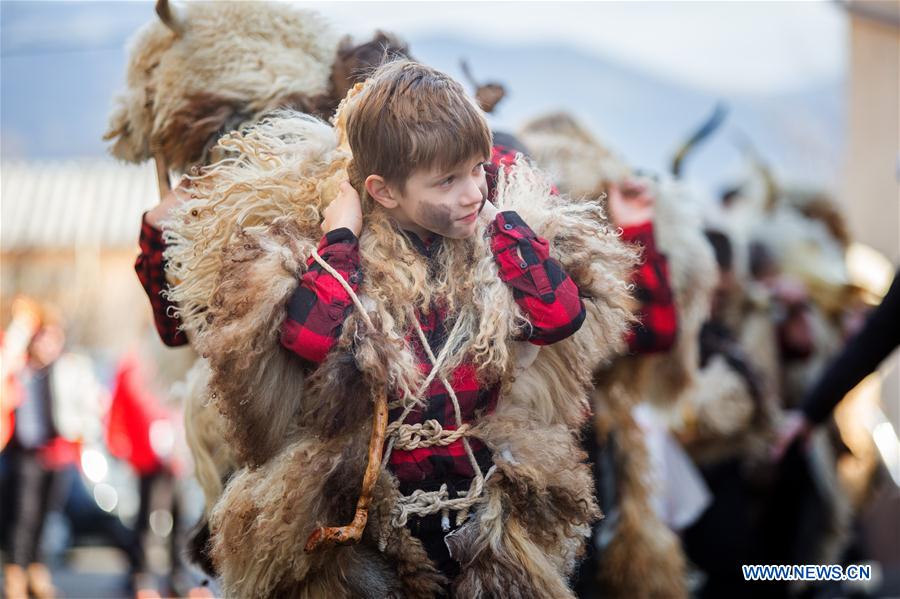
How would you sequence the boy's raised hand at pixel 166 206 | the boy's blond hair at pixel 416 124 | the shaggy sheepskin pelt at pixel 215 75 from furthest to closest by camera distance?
the shaggy sheepskin pelt at pixel 215 75 → the boy's raised hand at pixel 166 206 → the boy's blond hair at pixel 416 124

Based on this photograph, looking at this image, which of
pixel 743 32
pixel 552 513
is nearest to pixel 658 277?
pixel 552 513

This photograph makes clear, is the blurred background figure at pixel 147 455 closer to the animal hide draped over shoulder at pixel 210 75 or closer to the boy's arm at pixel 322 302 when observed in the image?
the animal hide draped over shoulder at pixel 210 75

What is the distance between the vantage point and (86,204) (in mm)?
7215

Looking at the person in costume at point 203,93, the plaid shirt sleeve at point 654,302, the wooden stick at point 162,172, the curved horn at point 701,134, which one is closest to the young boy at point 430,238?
the person in costume at point 203,93

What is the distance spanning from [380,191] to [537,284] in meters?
0.33

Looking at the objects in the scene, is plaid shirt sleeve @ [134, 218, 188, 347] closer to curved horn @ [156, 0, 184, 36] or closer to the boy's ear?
curved horn @ [156, 0, 184, 36]

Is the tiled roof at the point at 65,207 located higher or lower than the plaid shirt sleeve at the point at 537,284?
lower

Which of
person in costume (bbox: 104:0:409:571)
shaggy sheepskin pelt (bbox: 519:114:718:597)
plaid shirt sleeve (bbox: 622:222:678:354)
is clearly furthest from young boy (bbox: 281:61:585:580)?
shaggy sheepskin pelt (bbox: 519:114:718:597)

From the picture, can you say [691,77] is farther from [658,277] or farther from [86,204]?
[658,277]

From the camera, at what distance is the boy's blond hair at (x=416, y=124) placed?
1.65 meters

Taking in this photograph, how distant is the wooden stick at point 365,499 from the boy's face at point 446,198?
1.06 ft

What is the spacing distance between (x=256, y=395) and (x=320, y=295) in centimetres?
22

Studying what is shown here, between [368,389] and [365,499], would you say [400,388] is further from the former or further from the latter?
[365,499]

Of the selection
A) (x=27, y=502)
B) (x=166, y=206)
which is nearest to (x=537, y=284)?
(x=166, y=206)
